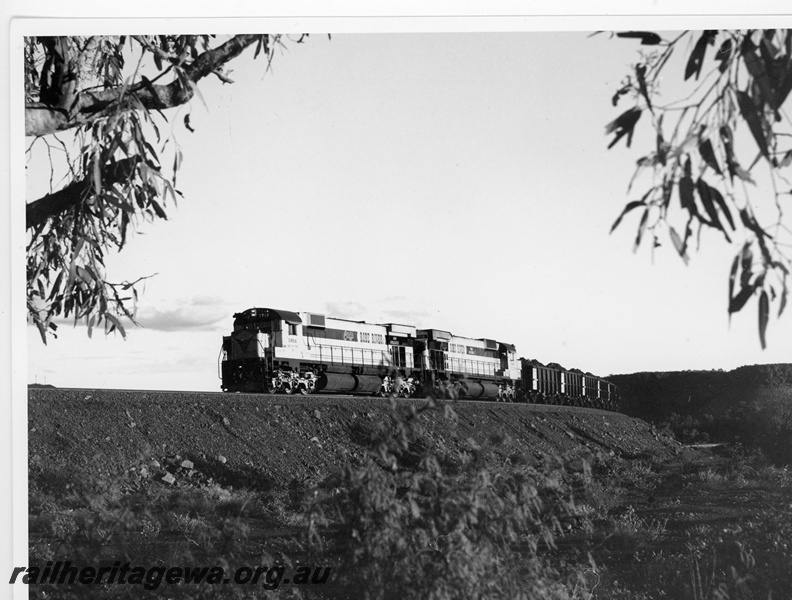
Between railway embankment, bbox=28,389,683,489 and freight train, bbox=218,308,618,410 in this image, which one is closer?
railway embankment, bbox=28,389,683,489

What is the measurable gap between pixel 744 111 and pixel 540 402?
3713 millimetres

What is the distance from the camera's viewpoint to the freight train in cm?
589

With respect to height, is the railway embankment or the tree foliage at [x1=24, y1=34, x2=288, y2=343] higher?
the tree foliage at [x1=24, y1=34, x2=288, y2=343]

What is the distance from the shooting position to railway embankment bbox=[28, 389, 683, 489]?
5.56 meters

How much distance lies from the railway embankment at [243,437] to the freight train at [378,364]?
31cm

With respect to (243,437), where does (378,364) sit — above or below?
above

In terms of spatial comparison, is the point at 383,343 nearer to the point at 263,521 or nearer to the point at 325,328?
the point at 325,328

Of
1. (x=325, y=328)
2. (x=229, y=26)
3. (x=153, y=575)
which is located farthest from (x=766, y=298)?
(x=153, y=575)

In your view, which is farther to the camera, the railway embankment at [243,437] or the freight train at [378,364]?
the freight train at [378,364]

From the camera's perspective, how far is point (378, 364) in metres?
7.18

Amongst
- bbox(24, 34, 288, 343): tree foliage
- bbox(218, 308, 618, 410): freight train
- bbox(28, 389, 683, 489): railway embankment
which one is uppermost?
bbox(24, 34, 288, 343): tree foliage

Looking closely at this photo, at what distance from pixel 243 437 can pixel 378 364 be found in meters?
1.82

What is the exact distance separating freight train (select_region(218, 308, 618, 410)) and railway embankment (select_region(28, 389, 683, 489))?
0.31 m

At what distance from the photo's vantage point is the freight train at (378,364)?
19.3 feet
